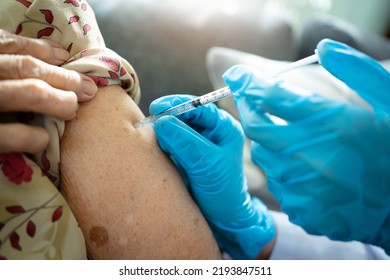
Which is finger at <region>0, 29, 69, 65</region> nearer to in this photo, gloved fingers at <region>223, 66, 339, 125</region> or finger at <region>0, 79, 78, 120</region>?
finger at <region>0, 79, 78, 120</region>

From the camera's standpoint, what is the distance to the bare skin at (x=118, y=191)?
581 millimetres

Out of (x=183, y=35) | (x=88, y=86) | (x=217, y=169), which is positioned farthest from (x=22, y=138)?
(x=183, y=35)

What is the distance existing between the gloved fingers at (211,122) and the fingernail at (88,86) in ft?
0.55

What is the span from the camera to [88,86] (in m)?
0.59

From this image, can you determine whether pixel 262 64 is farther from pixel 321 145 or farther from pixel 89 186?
pixel 89 186

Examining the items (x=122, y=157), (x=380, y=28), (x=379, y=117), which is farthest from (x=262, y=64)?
(x=380, y=28)

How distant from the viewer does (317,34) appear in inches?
66.6

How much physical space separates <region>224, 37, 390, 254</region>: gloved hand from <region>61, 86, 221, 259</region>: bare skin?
0.21 meters

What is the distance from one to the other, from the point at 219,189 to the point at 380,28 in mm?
2419

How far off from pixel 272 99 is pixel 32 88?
1.40 feet

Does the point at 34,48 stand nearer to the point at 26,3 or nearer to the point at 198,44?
the point at 26,3

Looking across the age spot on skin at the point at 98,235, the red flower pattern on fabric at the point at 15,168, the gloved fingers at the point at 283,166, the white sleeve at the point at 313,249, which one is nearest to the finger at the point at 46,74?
the red flower pattern on fabric at the point at 15,168

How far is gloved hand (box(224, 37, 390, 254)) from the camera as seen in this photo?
2.00ft

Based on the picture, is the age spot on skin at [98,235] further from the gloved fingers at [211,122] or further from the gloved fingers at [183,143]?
the gloved fingers at [211,122]
